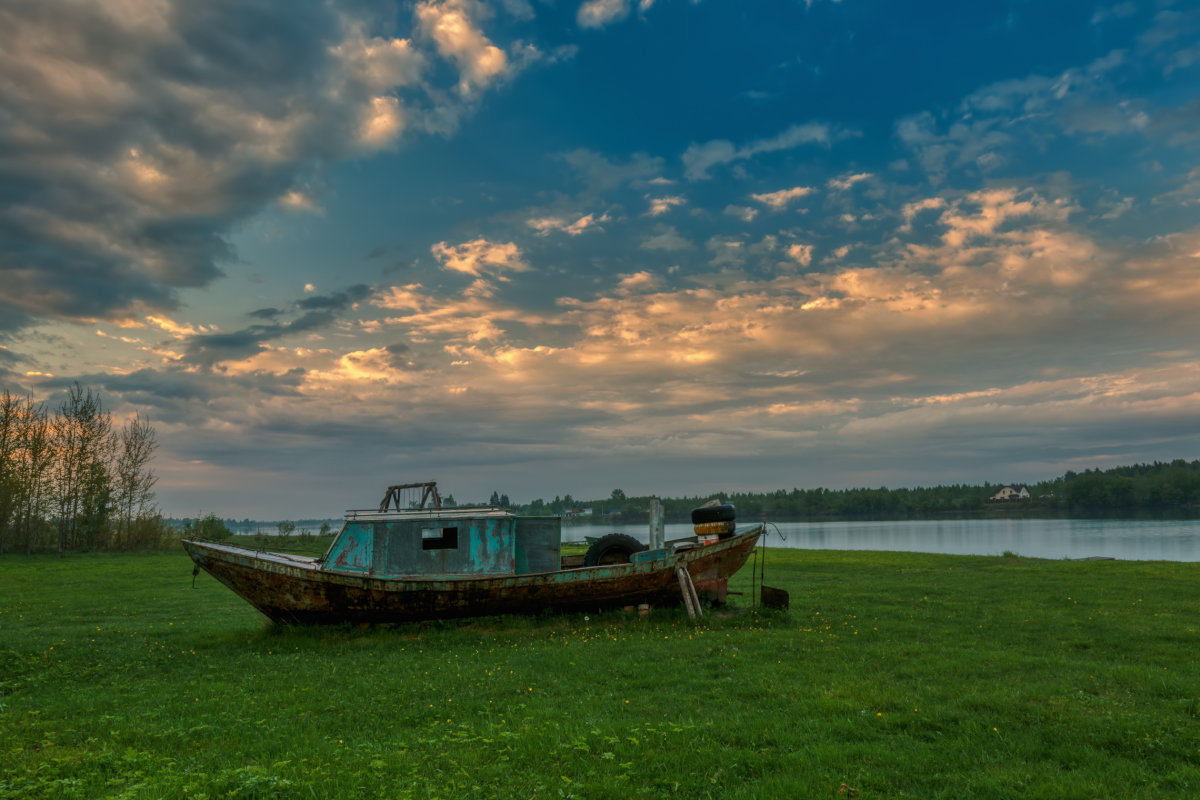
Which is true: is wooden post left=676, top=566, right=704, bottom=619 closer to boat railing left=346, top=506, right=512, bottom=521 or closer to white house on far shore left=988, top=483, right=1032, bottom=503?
boat railing left=346, top=506, right=512, bottom=521

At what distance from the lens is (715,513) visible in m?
Result: 17.8

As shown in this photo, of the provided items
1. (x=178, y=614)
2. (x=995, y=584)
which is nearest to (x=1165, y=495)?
(x=995, y=584)

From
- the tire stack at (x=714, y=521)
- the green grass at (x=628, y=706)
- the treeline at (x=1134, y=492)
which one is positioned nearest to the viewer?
the green grass at (x=628, y=706)

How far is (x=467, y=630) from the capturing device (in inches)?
572

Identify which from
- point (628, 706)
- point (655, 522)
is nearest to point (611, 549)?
point (655, 522)

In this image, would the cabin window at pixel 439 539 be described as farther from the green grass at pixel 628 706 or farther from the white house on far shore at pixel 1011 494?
the white house on far shore at pixel 1011 494

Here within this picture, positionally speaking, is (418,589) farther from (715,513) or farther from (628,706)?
(715,513)

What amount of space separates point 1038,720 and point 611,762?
15.8 ft

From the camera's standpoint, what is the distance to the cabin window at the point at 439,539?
628 inches

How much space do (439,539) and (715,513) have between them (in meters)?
6.98

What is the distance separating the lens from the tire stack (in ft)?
57.9

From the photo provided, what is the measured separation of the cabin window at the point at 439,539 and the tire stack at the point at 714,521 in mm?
5987

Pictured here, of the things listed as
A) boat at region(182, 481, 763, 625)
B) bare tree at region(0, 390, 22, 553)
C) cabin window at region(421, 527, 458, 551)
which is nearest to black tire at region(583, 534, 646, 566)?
boat at region(182, 481, 763, 625)

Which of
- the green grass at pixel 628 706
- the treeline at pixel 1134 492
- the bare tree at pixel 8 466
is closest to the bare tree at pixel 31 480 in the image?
the bare tree at pixel 8 466
